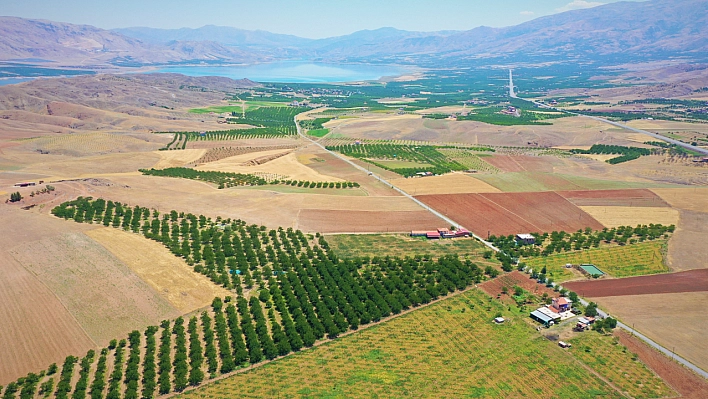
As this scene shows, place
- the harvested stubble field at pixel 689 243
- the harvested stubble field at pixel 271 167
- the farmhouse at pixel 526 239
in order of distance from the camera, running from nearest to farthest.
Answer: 1. the harvested stubble field at pixel 689 243
2. the farmhouse at pixel 526 239
3. the harvested stubble field at pixel 271 167

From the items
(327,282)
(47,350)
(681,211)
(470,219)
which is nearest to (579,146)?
(681,211)

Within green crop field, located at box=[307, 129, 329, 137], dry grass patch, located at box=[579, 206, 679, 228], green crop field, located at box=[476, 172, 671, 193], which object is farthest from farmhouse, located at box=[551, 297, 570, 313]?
green crop field, located at box=[307, 129, 329, 137]

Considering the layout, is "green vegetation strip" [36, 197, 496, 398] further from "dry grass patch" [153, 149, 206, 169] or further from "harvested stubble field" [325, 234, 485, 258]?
"dry grass patch" [153, 149, 206, 169]

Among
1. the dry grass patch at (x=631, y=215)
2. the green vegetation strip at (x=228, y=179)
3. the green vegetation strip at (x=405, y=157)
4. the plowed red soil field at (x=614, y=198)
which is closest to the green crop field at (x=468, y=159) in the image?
the green vegetation strip at (x=405, y=157)

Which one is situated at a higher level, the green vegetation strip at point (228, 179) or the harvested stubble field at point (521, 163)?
the green vegetation strip at point (228, 179)

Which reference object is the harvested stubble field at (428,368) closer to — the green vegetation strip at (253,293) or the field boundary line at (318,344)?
the field boundary line at (318,344)

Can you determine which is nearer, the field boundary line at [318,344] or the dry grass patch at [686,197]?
the field boundary line at [318,344]

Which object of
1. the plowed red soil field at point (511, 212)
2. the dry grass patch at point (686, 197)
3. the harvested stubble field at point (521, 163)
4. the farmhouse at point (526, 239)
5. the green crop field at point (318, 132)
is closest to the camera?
the farmhouse at point (526, 239)
